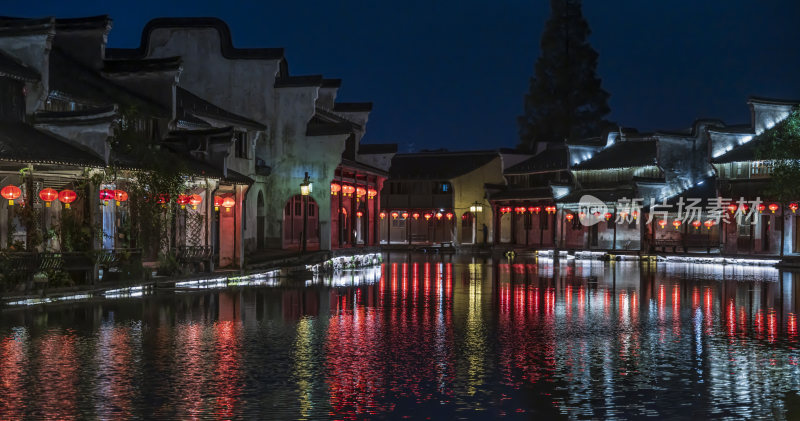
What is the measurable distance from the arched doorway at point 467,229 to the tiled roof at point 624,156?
1481 cm

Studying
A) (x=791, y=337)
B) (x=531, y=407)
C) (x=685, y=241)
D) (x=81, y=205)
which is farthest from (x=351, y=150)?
(x=531, y=407)

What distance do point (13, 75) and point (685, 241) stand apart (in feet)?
145

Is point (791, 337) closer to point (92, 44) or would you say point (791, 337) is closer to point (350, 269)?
point (92, 44)

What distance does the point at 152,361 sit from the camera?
13.4 m

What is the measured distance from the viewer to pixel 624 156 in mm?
66625

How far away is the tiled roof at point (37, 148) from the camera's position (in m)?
22.5

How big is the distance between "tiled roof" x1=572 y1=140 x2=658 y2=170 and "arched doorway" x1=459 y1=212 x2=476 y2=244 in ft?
48.6

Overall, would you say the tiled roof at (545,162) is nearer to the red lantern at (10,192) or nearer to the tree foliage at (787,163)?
the tree foliage at (787,163)

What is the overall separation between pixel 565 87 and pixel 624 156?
960 inches

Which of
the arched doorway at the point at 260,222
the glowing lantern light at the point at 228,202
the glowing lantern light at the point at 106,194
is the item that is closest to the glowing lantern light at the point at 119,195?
the glowing lantern light at the point at 106,194

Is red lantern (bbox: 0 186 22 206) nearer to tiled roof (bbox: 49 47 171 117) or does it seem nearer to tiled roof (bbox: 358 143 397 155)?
tiled roof (bbox: 49 47 171 117)

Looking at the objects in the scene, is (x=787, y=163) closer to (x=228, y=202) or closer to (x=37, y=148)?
(x=228, y=202)

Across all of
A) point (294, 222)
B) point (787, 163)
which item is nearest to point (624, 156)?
point (787, 163)

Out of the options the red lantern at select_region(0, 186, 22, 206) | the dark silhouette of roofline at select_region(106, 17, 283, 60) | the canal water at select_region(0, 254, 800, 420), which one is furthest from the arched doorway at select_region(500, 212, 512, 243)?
the red lantern at select_region(0, 186, 22, 206)
